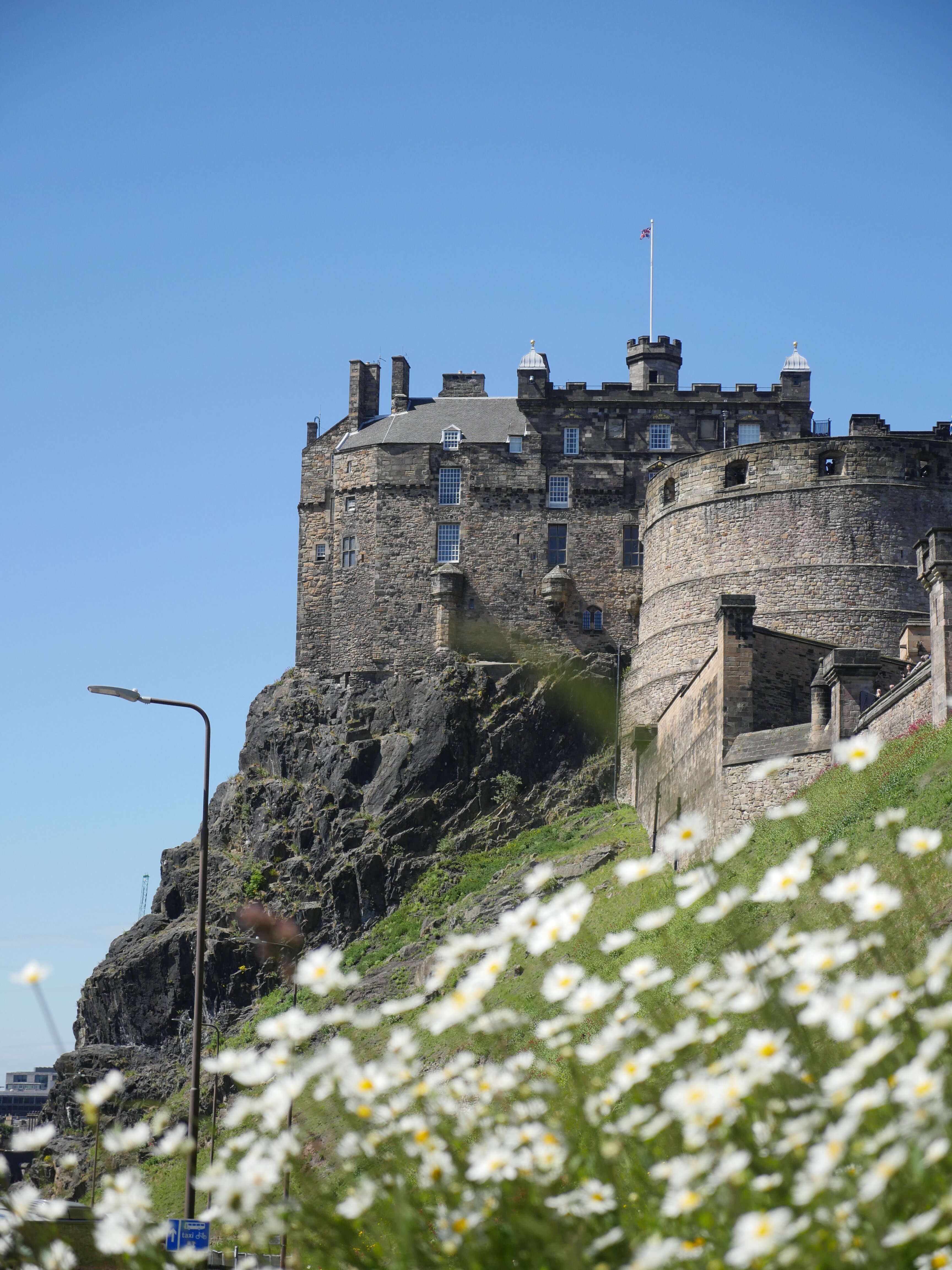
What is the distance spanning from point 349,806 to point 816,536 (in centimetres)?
1750

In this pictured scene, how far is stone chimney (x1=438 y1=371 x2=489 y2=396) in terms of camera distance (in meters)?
58.2

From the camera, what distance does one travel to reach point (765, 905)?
2381cm

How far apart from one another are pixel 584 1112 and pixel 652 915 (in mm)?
870

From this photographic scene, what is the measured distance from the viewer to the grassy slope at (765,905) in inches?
324

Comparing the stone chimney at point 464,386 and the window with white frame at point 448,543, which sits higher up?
the stone chimney at point 464,386

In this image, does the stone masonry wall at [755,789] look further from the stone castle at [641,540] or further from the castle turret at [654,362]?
the castle turret at [654,362]

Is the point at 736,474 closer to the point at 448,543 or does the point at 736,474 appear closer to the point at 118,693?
the point at 448,543

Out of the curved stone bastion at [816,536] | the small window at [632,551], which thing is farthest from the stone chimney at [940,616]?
the small window at [632,551]

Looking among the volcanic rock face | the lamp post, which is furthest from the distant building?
the lamp post

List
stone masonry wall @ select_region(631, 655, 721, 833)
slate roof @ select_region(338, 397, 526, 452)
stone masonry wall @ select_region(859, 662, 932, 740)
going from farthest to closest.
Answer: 1. slate roof @ select_region(338, 397, 526, 452)
2. stone masonry wall @ select_region(631, 655, 721, 833)
3. stone masonry wall @ select_region(859, 662, 932, 740)

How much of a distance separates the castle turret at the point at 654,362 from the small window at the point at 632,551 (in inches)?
260

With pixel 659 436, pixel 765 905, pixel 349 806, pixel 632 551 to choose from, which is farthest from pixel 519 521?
pixel 765 905

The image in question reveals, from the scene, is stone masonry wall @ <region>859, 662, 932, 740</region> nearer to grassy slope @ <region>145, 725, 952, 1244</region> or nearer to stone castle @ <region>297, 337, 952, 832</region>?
grassy slope @ <region>145, 725, 952, 1244</region>

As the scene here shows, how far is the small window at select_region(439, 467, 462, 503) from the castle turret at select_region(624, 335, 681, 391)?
7557 mm
